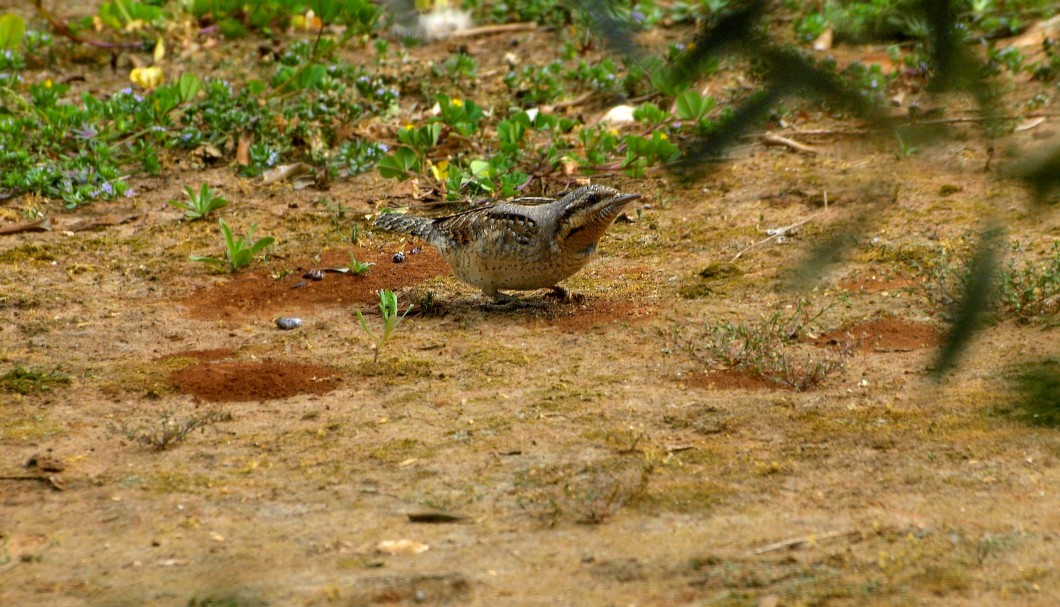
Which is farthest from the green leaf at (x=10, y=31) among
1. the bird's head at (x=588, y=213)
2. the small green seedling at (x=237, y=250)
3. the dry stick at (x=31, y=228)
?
the bird's head at (x=588, y=213)

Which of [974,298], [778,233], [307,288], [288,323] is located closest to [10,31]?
[307,288]

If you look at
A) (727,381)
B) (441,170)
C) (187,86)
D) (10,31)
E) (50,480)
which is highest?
(10,31)

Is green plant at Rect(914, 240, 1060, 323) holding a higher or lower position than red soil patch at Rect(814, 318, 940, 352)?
higher

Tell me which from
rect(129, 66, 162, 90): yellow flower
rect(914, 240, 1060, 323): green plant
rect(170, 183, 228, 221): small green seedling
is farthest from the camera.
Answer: rect(129, 66, 162, 90): yellow flower

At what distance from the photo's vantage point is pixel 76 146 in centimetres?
892

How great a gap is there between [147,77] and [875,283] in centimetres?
618

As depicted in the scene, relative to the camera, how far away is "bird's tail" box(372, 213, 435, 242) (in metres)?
6.91

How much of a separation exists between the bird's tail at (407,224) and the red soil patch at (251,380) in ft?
4.95

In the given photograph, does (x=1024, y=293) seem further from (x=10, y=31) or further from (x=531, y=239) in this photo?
(x=10, y=31)

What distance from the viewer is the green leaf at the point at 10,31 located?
10383 millimetres

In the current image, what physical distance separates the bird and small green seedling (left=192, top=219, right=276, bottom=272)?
1210mm

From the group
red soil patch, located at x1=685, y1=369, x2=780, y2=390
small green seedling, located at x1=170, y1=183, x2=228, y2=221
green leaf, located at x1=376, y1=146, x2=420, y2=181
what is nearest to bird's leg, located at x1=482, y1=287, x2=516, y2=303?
red soil patch, located at x1=685, y1=369, x2=780, y2=390

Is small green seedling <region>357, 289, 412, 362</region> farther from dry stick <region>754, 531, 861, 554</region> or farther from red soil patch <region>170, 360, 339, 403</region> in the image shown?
dry stick <region>754, 531, 861, 554</region>

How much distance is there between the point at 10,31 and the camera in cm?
1042
